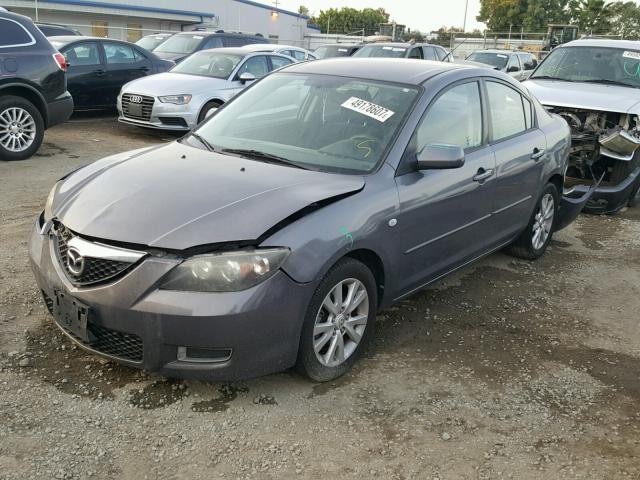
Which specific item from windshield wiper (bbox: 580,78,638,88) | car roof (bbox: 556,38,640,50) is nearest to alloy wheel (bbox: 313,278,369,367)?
windshield wiper (bbox: 580,78,638,88)

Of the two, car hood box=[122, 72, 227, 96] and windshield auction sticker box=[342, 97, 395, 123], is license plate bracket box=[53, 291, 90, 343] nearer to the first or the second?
windshield auction sticker box=[342, 97, 395, 123]

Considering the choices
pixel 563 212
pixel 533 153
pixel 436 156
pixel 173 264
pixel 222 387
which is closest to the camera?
pixel 173 264

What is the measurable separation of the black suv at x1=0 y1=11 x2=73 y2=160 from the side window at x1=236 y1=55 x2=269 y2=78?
355cm

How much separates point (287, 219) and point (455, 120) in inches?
69.1

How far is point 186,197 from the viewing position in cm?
330

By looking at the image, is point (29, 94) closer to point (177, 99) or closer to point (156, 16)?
point (177, 99)

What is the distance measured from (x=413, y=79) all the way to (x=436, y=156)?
0.73m

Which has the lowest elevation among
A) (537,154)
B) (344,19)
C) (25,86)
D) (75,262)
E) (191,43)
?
(75,262)

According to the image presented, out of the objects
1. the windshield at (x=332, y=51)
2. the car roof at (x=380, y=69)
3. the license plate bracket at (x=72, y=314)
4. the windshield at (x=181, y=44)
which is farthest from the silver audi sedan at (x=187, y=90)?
the license plate bracket at (x=72, y=314)

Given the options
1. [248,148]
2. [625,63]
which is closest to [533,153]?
[248,148]

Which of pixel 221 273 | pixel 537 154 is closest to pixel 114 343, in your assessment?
pixel 221 273

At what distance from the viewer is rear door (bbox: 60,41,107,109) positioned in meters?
11.3

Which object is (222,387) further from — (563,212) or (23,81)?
(23,81)

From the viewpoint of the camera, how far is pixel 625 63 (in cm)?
855
